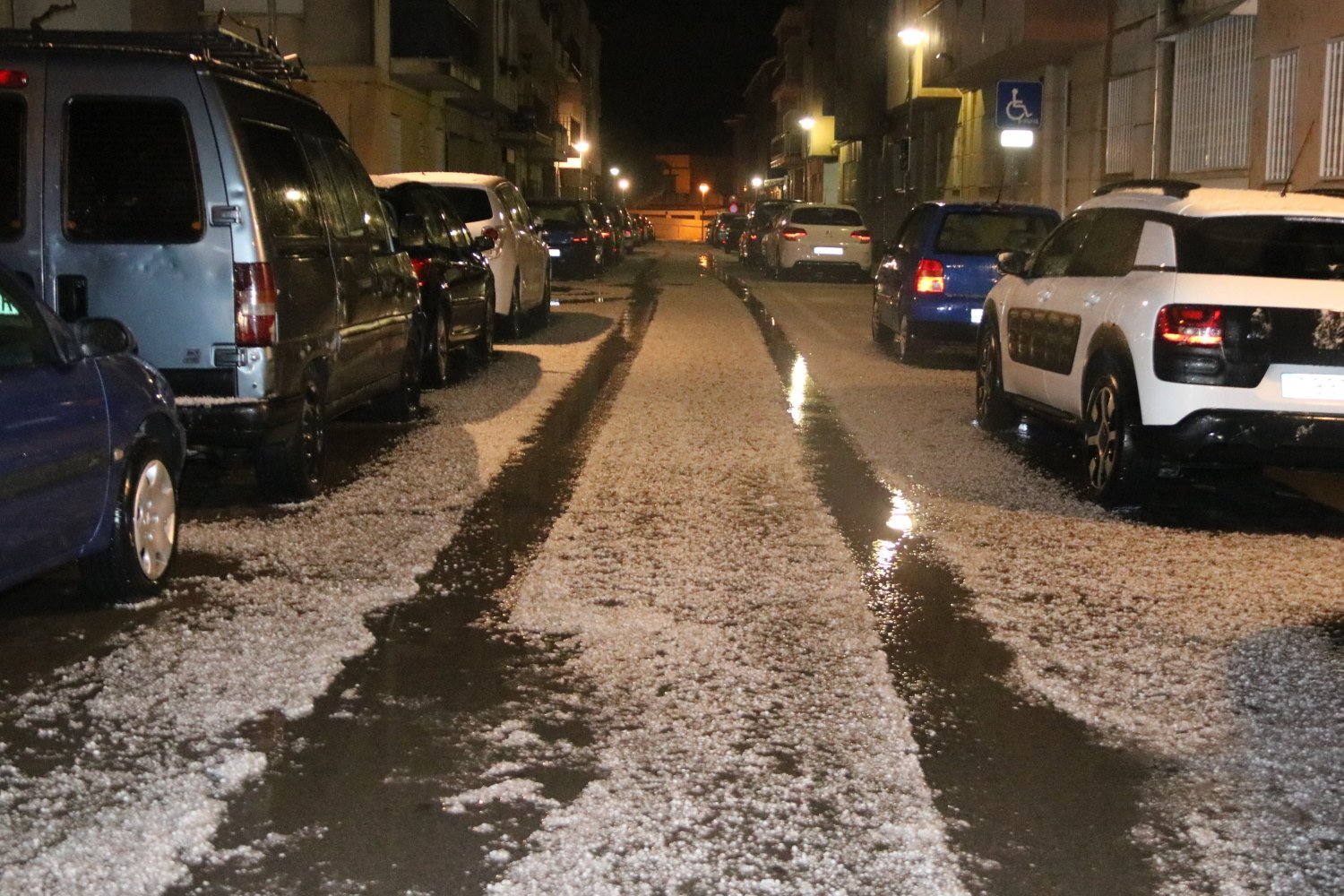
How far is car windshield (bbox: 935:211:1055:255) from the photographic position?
52.3ft

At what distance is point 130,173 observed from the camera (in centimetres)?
760

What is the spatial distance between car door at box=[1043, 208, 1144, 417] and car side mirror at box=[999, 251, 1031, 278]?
0.82 m

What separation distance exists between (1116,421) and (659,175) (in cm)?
14603

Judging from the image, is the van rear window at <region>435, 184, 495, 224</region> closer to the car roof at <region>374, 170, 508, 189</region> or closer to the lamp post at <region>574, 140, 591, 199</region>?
the car roof at <region>374, 170, 508, 189</region>

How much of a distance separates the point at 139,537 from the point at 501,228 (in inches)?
422

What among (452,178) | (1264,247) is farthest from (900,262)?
(1264,247)

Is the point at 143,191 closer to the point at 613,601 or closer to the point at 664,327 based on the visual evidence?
the point at 613,601

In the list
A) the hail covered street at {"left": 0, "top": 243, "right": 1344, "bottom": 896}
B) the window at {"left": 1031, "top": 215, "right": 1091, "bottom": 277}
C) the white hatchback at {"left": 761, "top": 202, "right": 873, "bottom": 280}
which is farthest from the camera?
the white hatchback at {"left": 761, "top": 202, "right": 873, "bottom": 280}

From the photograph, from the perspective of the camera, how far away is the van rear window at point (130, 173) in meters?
7.45

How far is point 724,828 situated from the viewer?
167 inches

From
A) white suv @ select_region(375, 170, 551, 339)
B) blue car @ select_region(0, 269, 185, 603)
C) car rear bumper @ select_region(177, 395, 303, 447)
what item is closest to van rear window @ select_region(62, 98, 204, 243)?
car rear bumper @ select_region(177, 395, 303, 447)

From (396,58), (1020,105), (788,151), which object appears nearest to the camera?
(1020,105)

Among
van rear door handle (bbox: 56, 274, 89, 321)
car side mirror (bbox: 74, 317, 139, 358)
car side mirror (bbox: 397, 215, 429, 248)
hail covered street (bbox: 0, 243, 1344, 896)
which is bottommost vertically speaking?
hail covered street (bbox: 0, 243, 1344, 896)

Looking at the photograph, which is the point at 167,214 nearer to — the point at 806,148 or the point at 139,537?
the point at 139,537
